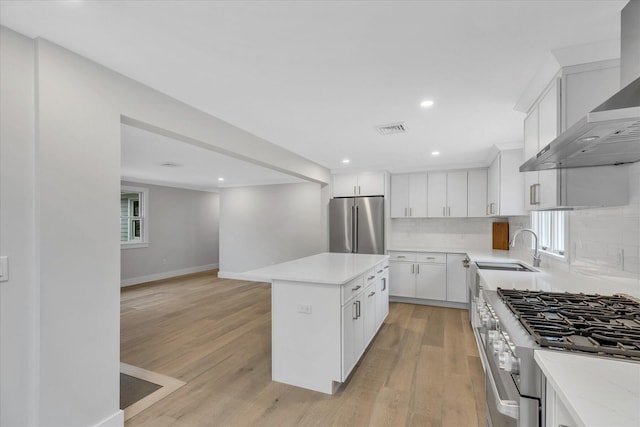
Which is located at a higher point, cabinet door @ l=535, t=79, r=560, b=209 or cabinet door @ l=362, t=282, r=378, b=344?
cabinet door @ l=535, t=79, r=560, b=209

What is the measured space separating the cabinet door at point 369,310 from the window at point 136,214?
5.70 meters

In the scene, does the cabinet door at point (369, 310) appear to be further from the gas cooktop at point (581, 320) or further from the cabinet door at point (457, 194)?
the cabinet door at point (457, 194)

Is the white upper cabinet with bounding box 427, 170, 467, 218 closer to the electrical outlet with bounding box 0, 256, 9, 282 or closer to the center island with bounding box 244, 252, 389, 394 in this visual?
the center island with bounding box 244, 252, 389, 394

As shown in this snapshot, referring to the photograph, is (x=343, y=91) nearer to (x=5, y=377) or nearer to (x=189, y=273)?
(x=5, y=377)

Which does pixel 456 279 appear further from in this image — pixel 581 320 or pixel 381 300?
pixel 581 320

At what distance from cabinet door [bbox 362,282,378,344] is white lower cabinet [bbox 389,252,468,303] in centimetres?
173

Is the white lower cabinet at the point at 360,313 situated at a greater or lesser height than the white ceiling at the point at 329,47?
lesser

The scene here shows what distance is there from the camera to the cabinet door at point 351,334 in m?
2.27

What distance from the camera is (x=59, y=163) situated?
161 cm

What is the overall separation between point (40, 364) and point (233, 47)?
196 centimetres

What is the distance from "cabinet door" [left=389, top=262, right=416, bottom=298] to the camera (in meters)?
4.73

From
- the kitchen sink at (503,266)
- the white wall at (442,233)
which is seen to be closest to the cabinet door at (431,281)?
the white wall at (442,233)

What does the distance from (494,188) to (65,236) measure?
4.44 meters

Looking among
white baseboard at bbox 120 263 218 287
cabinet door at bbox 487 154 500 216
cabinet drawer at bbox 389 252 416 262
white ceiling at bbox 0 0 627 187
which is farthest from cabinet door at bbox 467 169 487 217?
white baseboard at bbox 120 263 218 287
